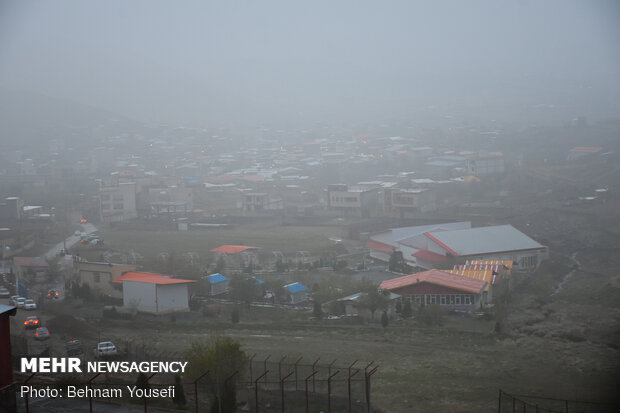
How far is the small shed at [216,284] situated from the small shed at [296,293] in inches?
27.7

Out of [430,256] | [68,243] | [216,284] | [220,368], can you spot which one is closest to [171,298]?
[216,284]

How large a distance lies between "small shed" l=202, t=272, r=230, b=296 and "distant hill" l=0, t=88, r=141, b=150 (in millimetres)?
23460

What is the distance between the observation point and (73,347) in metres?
4.61

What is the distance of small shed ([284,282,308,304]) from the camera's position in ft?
21.5

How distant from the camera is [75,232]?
11562 mm

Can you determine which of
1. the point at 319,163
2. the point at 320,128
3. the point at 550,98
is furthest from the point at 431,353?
the point at 550,98

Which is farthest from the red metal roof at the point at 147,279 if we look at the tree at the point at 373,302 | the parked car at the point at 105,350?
the tree at the point at 373,302

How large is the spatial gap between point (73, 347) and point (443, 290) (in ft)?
10.9

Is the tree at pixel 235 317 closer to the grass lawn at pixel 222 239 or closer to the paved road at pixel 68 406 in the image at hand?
the paved road at pixel 68 406

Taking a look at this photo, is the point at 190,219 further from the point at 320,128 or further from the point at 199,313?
the point at 320,128

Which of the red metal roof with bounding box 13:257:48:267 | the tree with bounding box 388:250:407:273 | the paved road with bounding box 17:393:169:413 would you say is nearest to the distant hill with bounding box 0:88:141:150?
the red metal roof with bounding box 13:257:48:267

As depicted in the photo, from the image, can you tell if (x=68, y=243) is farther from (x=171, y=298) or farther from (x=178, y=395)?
(x=178, y=395)

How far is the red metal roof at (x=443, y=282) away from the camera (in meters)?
6.16

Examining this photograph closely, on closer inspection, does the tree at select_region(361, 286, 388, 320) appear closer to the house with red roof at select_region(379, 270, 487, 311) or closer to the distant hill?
the house with red roof at select_region(379, 270, 487, 311)
